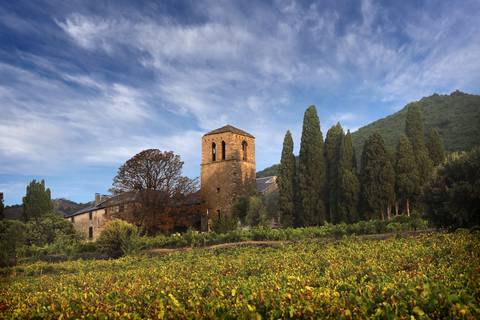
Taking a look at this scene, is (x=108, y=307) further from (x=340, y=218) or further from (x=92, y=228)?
(x=92, y=228)

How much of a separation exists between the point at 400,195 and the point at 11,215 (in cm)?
5397

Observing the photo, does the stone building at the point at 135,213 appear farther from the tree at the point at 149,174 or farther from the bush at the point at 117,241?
the bush at the point at 117,241

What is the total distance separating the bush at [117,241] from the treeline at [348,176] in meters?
14.9

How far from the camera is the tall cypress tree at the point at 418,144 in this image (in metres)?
32.5

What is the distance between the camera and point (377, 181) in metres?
30.9

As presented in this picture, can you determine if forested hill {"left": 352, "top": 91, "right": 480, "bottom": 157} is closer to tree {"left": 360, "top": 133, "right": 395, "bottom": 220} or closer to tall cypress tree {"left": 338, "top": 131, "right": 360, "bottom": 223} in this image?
tree {"left": 360, "top": 133, "right": 395, "bottom": 220}

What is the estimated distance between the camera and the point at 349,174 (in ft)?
104

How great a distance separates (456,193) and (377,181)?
53.7 feet

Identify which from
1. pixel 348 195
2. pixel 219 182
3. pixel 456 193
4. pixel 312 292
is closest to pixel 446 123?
pixel 348 195

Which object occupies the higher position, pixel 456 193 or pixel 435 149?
pixel 435 149

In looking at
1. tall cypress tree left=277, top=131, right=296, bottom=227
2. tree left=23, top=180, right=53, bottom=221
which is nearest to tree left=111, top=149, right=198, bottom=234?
tall cypress tree left=277, top=131, right=296, bottom=227

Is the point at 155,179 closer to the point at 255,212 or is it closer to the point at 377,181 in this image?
the point at 255,212

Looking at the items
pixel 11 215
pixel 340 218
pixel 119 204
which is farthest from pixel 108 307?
pixel 11 215

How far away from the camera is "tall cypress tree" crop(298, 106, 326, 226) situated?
32906 millimetres
